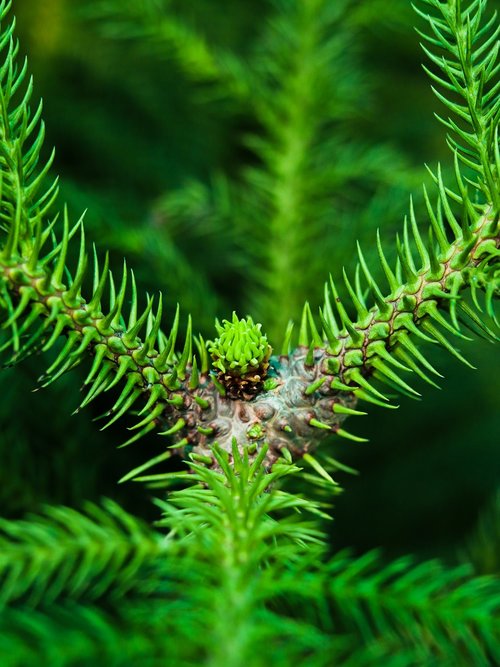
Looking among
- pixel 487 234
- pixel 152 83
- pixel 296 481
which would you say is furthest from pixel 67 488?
pixel 152 83

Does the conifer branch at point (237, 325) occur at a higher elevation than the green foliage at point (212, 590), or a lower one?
higher

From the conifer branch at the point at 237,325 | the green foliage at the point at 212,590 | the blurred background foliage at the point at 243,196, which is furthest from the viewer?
the blurred background foliage at the point at 243,196

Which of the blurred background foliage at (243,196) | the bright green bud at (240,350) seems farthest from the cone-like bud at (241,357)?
the blurred background foliage at (243,196)

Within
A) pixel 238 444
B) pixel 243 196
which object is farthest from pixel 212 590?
pixel 243 196

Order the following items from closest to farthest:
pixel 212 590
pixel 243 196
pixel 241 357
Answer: pixel 212 590
pixel 241 357
pixel 243 196

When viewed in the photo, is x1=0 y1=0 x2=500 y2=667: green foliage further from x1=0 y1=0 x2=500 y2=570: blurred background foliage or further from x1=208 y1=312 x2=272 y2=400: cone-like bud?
x1=0 y1=0 x2=500 y2=570: blurred background foliage

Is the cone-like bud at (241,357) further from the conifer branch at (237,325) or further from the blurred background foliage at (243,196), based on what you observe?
the blurred background foliage at (243,196)

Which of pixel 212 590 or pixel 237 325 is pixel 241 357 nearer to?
pixel 237 325
